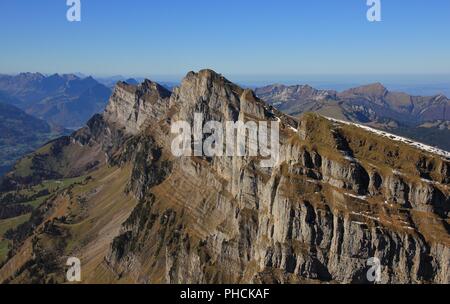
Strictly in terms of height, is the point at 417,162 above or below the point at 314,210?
above
